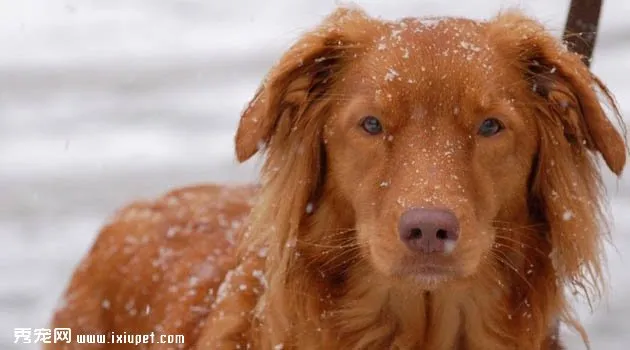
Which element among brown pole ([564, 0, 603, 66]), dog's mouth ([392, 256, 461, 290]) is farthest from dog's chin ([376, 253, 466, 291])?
brown pole ([564, 0, 603, 66])

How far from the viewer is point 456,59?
345 centimetres

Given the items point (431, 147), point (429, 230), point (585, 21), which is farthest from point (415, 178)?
point (585, 21)

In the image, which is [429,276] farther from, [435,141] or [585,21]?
[585,21]

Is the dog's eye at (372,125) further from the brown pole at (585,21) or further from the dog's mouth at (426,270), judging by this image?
the brown pole at (585,21)

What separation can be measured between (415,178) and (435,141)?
0.14 meters

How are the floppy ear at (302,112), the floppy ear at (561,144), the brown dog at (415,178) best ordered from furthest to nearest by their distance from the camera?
the floppy ear at (302,112) → the floppy ear at (561,144) → the brown dog at (415,178)

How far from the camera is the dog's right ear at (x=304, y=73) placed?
3.62m

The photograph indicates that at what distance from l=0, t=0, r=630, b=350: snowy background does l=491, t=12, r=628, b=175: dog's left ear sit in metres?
1.95

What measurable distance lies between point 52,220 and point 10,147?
1.22 m

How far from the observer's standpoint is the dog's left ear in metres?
3.47

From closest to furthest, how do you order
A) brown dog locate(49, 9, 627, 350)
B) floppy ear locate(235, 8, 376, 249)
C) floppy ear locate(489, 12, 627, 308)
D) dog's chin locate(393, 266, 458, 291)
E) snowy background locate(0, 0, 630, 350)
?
1. dog's chin locate(393, 266, 458, 291)
2. brown dog locate(49, 9, 627, 350)
3. floppy ear locate(489, 12, 627, 308)
4. floppy ear locate(235, 8, 376, 249)
5. snowy background locate(0, 0, 630, 350)

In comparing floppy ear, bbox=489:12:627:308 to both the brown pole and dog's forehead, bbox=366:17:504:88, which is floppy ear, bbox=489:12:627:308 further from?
the brown pole

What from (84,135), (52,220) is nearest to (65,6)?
(84,135)

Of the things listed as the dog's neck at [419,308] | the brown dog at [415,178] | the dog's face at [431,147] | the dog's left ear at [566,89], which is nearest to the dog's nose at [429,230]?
the dog's face at [431,147]
